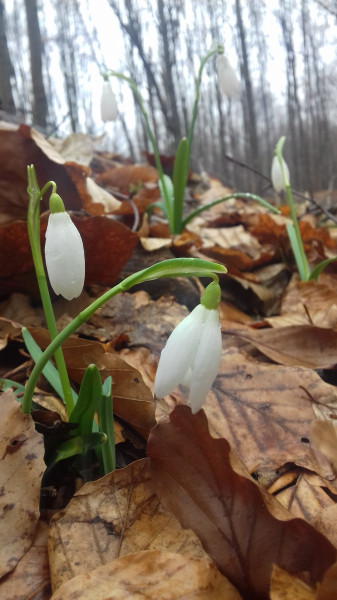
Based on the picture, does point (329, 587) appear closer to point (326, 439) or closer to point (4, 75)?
point (326, 439)

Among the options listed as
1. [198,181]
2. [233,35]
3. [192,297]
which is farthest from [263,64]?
[192,297]

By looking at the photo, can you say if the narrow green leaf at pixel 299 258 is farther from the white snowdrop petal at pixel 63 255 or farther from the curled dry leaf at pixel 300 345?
the white snowdrop petal at pixel 63 255

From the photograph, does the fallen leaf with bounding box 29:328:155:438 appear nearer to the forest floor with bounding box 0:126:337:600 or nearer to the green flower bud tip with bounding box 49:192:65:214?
the forest floor with bounding box 0:126:337:600

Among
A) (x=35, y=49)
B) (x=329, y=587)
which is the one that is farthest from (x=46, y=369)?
(x=35, y=49)

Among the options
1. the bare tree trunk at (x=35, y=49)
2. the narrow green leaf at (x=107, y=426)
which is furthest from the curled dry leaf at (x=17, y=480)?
the bare tree trunk at (x=35, y=49)

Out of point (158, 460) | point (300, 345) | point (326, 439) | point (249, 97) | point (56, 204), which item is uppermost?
point (56, 204)

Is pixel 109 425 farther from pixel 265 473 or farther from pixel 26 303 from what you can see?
pixel 26 303
